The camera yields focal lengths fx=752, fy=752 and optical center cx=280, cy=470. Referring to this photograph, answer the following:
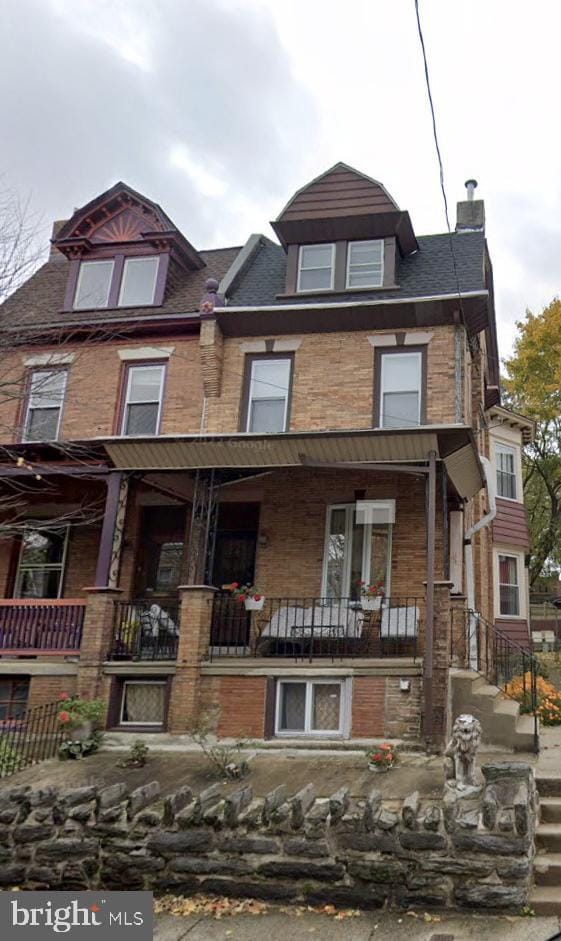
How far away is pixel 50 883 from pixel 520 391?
24672mm

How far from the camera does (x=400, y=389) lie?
13555 millimetres

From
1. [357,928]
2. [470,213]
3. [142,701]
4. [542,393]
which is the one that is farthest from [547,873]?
[542,393]

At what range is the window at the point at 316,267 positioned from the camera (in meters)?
14.8

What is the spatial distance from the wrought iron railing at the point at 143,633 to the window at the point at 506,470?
11.5 metres

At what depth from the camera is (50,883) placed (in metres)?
7.33

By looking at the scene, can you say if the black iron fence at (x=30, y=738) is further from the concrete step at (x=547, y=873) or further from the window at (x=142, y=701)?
the concrete step at (x=547, y=873)

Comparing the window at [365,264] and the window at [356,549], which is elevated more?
the window at [365,264]

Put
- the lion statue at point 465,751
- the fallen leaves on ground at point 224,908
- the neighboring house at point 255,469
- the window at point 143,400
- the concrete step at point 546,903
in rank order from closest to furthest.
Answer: the concrete step at point 546,903 < the fallen leaves on ground at point 224,908 < the lion statue at point 465,751 < the neighboring house at point 255,469 < the window at point 143,400

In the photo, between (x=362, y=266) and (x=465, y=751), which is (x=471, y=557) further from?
(x=465, y=751)

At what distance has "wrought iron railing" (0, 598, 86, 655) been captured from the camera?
40.5 feet

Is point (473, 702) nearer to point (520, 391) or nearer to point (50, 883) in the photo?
point (50, 883)

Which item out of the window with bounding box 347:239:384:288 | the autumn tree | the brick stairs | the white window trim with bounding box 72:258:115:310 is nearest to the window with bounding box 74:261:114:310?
the white window trim with bounding box 72:258:115:310

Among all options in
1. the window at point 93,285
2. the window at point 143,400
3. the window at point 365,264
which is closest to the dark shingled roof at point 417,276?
the window at point 365,264

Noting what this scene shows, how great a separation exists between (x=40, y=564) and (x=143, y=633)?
3.44 meters
